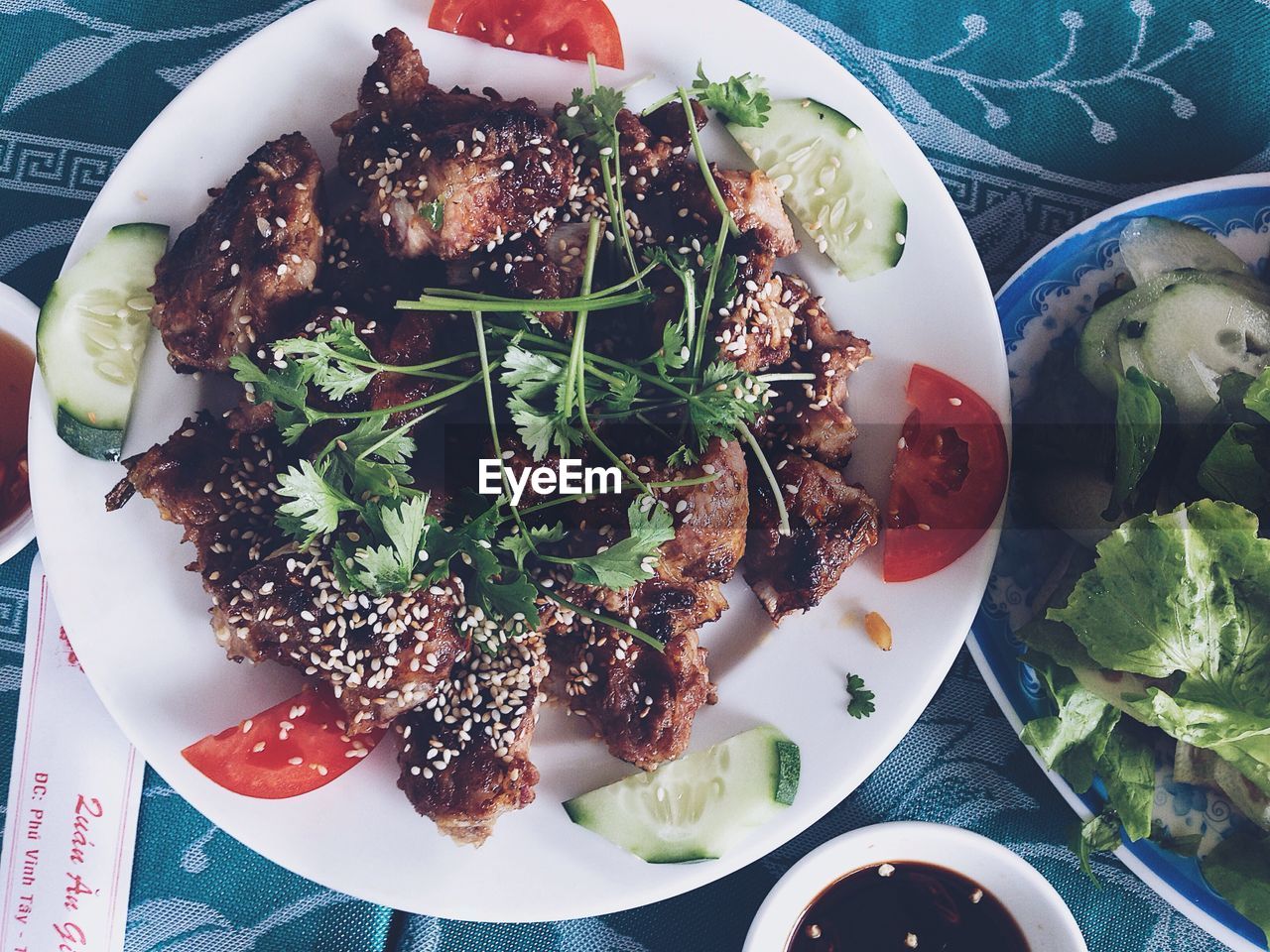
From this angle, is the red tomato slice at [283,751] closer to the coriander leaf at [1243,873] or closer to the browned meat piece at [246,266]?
the browned meat piece at [246,266]

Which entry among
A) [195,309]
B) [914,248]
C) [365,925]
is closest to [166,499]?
[195,309]

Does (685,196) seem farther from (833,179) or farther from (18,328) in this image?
(18,328)

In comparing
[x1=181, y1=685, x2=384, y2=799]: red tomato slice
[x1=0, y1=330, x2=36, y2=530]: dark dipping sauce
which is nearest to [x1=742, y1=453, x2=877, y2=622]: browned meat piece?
[x1=181, y1=685, x2=384, y2=799]: red tomato slice

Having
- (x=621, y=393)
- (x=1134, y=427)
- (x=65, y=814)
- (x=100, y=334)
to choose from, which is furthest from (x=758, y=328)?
(x=65, y=814)

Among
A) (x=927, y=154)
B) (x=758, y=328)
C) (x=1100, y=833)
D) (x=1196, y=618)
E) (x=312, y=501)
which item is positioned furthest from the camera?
(x=927, y=154)

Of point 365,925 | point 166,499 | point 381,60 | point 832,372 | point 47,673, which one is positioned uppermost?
point 381,60

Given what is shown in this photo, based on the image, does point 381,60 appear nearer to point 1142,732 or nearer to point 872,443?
point 872,443
